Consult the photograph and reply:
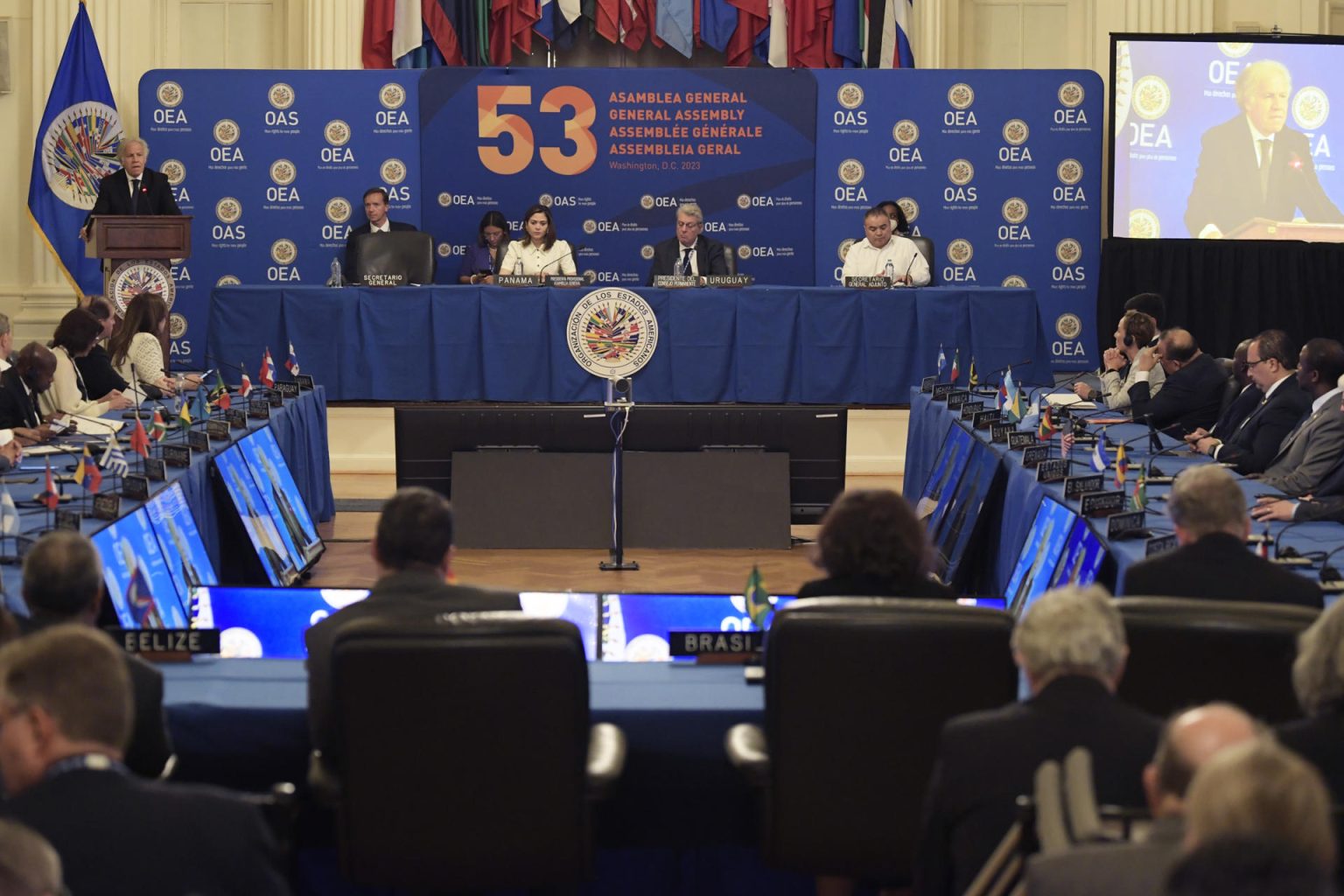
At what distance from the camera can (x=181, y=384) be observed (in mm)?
8695

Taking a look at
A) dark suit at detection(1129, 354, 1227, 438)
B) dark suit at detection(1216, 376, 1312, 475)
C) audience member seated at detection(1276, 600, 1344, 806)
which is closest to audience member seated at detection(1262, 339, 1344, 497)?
dark suit at detection(1216, 376, 1312, 475)

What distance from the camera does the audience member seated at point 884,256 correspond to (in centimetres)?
1100

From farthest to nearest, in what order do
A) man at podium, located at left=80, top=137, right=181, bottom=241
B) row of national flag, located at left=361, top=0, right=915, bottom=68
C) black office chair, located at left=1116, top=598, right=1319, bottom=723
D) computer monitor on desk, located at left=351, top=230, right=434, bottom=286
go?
row of national flag, located at left=361, top=0, right=915, bottom=68 < computer monitor on desk, located at left=351, top=230, right=434, bottom=286 < man at podium, located at left=80, top=137, right=181, bottom=241 < black office chair, located at left=1116, top=598, right=1319, bottom=723

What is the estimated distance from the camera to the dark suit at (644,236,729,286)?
11055mm

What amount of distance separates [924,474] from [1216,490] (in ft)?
17.8

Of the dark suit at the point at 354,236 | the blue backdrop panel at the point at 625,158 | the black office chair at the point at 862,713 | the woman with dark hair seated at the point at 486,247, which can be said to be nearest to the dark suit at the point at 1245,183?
the blue backdrop panel at the point at 625,158

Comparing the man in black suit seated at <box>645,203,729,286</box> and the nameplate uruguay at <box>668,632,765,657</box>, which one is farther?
the man in black suit seated at <box>645,203,729,286</box>

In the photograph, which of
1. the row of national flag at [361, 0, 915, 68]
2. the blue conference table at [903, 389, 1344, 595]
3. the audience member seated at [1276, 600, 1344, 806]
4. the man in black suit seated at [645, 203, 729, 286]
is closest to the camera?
the audience member seated at [1276, 600, 1344, 806]

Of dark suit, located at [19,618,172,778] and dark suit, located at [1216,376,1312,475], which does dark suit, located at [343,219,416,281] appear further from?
dark suit, located at [19,618,172,778]

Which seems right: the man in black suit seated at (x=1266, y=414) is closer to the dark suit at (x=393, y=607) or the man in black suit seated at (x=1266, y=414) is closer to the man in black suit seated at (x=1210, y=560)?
the man in black suit seated at (x=1210, y=560)

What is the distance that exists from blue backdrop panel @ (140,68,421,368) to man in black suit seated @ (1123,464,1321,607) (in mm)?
A: 9663

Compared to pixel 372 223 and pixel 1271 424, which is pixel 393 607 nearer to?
pixel 1271 424

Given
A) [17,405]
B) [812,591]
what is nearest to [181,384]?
[17,405]

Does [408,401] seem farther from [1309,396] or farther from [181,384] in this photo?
[1309,396]
